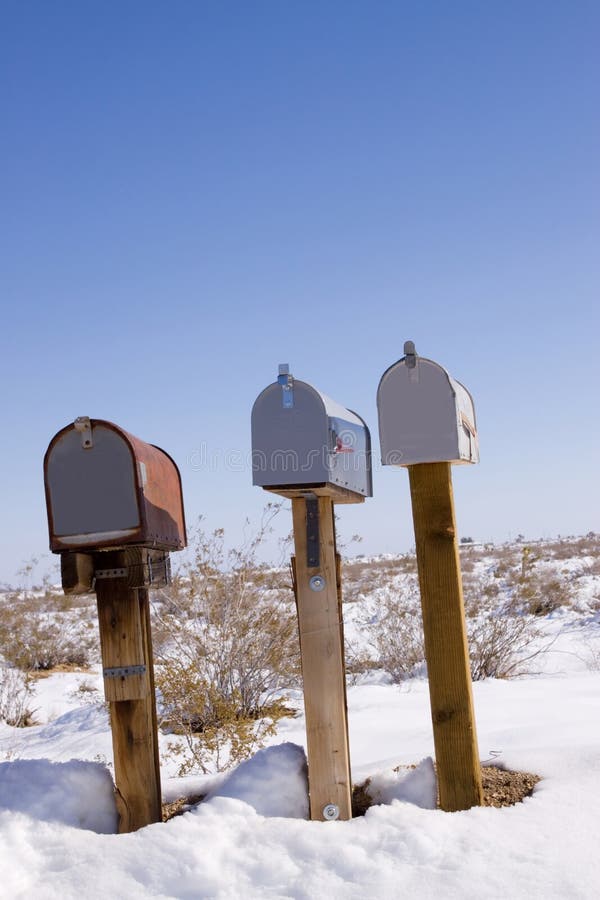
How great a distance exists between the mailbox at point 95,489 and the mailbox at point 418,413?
0.86 m

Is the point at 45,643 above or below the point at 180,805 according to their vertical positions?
below

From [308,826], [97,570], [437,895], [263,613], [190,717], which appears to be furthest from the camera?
[263,613]

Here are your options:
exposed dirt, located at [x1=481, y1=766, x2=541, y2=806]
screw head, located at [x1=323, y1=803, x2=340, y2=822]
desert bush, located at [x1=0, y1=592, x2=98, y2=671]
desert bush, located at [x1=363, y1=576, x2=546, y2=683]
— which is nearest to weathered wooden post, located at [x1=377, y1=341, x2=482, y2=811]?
exposed dirt, located at [x1=481, y1=766, x2=541, y2=806]

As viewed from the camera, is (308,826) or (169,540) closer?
(308,826)

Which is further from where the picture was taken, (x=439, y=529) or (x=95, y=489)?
(x=439, y=529)

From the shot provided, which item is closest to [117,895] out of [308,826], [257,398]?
[308,826]

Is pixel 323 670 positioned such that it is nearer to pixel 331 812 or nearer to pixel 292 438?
pixel 331 812

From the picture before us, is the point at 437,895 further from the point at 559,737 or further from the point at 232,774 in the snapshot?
the point at 559,737

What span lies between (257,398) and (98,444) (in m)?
0.56

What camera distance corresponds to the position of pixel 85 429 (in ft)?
9.70

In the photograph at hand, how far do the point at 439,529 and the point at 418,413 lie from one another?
0.42 meters

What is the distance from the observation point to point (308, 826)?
286cm

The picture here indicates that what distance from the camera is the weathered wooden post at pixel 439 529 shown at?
302 cm

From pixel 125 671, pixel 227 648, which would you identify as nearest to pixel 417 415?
pixel 125 671
